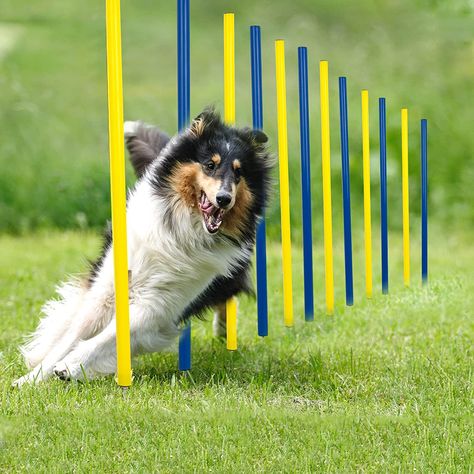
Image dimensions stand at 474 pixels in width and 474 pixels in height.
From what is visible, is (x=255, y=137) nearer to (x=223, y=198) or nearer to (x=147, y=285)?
(x=223, y=198)

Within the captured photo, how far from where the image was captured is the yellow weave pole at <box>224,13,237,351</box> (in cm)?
585

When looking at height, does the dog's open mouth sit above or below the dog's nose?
below

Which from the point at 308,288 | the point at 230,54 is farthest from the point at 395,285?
the point at 230,54

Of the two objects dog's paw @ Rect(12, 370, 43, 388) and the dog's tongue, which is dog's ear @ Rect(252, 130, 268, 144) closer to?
the dog's tongue

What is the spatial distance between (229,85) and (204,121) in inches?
35.9

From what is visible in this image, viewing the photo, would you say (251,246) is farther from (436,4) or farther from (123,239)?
(436,4)

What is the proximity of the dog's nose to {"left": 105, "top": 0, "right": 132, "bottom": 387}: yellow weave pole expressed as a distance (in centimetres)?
48

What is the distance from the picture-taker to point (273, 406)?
479cm

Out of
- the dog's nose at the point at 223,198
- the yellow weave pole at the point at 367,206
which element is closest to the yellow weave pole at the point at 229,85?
the dog's nose at the point at 223,198

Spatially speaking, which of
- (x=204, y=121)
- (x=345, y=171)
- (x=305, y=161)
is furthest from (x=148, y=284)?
(x=345, y=171)

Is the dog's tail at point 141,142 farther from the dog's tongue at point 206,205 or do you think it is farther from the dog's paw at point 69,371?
the dog's paw at point 69,371

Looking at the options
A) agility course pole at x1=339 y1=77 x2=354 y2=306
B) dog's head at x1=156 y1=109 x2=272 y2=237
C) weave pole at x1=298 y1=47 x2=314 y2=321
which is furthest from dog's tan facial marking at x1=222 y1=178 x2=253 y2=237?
agility course pole at x1=339 y1=77 x2=354 y2=306

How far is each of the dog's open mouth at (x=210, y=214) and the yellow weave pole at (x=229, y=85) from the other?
101 cm

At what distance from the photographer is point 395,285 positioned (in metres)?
8.73
